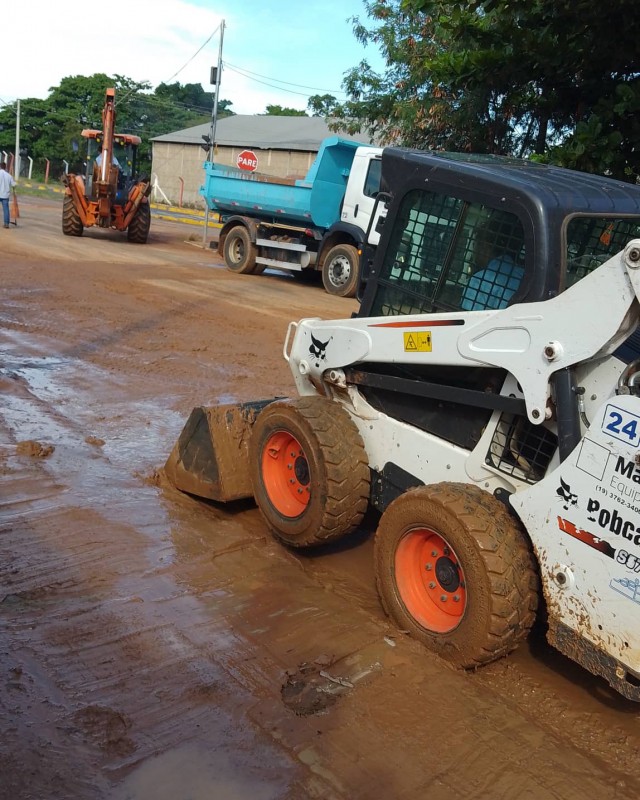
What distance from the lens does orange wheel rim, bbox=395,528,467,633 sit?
3461 millimetres

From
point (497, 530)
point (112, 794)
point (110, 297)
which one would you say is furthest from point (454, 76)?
point (112, 794)

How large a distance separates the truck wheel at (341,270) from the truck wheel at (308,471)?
415 inches

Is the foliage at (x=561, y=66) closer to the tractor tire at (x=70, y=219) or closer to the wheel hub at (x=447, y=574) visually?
the wheel hub at (x=447, y=574)

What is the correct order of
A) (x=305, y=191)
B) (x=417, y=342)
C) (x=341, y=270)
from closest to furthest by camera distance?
(x=417, y=342), (x=305, y=191), (x=341, y=270)

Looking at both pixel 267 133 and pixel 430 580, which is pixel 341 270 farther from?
pixel 267 133

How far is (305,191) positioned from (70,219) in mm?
6933

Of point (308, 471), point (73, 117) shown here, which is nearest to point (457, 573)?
point (308, 471)

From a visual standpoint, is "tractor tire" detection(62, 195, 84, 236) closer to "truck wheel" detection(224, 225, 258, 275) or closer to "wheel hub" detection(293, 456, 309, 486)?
"truck wheel" detection(224, 225, 258, 275)

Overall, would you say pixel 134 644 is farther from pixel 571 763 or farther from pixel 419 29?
pixel 419 29

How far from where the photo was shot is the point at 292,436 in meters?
4.38

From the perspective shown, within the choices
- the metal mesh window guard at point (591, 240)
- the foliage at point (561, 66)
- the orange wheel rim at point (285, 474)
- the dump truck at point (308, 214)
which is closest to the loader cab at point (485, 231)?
the metal mesh window guard at point (591, 240)

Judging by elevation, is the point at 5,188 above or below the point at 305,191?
below

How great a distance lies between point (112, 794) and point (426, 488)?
1733 mm

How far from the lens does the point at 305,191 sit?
14.9 m
